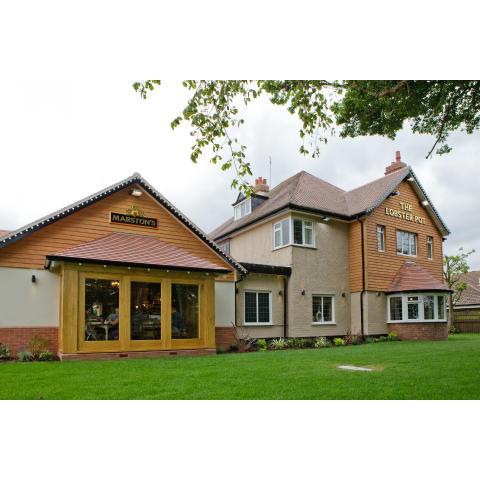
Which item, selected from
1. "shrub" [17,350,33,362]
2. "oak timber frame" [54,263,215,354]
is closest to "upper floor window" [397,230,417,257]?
"oak timber frame" [54,263,215,354]

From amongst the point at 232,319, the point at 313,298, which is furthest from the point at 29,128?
the point at 313,298

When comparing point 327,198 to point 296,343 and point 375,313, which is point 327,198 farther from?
point 296,343

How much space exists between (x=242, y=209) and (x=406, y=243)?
6733mm

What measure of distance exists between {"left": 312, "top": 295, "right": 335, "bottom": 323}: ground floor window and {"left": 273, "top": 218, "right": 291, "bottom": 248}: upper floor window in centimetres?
214

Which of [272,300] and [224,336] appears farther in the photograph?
[272,300]

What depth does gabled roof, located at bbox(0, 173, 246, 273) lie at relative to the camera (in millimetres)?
10070

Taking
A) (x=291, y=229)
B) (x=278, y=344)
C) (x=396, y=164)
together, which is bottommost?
(x=278, y=344)

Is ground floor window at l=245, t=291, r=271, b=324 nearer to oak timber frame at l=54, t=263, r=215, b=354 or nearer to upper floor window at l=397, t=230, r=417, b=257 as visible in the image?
oak timber frame at l=54, t=263, r=215, b=354

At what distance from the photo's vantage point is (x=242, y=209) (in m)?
19.0

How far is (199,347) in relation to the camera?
447 inches

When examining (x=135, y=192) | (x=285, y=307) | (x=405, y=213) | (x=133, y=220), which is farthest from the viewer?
(x=405, y=213)

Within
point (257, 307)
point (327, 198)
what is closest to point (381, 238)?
point (327, 198)
